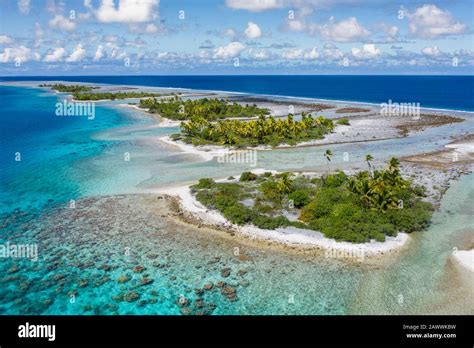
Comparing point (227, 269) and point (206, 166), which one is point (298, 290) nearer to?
point (227, 269)

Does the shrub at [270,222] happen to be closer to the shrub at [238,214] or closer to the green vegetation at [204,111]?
the shrub at [238,214]

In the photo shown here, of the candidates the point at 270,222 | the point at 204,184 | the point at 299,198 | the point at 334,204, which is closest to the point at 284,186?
the point at 299,198

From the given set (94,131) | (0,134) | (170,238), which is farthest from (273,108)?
(170,238)

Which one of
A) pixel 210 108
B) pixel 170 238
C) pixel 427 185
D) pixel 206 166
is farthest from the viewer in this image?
pixel 210 108

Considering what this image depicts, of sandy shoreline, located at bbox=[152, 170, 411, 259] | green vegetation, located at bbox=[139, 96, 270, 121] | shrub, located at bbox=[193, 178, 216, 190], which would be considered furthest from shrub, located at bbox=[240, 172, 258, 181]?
green vegetation, located at bbox=[139, 96, 270, 121]

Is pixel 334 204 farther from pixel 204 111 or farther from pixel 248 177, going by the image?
pixel 204 111

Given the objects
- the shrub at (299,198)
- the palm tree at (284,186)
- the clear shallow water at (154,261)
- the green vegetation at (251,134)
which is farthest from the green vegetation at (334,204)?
the green vegetation at (251,134)
